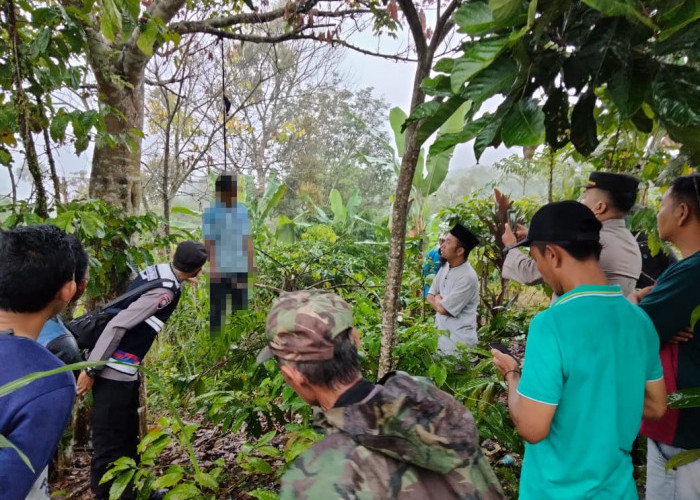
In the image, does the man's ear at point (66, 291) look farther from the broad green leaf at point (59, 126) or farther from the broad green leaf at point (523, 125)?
the broad green leaf at point (523, 125)

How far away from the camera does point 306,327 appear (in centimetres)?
86

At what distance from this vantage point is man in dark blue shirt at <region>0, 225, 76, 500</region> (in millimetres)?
938

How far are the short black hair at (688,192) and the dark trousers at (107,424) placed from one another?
2.52m

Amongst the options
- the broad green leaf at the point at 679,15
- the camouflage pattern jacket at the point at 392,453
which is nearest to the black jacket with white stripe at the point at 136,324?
the camouflage pattern jacket at the point at 392,453

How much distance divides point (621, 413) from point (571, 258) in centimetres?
41

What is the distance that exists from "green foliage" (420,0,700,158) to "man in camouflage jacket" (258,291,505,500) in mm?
466

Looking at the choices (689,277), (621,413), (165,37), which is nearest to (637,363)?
(621,413)

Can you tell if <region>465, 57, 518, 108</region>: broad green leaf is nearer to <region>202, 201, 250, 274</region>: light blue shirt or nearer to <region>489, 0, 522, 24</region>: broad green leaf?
<region>489, 0, 522, 24</region>: broad green leaf

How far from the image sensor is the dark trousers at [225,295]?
2152 mm

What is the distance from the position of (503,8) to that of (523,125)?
238 mm

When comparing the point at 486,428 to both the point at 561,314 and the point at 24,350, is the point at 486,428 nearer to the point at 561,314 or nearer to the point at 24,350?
the point at 561,314

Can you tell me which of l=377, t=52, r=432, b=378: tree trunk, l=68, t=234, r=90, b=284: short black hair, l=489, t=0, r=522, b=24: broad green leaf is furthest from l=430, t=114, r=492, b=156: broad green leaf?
l=68, t=234, r=90, b=284: short black hair

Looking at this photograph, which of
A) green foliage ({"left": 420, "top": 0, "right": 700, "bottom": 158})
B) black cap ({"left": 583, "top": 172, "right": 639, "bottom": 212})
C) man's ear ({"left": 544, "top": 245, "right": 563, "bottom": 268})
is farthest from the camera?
black cap ({"left": 583, "top": 172, "right": 639, "bottom": 212})

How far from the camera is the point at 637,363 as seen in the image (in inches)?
42.3
